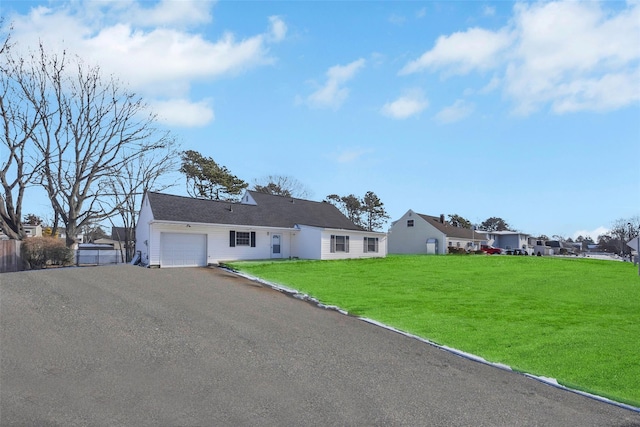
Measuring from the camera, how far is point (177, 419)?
4949mm

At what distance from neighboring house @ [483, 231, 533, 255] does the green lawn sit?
54.0 metres

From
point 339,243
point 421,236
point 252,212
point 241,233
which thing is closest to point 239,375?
point 241,233

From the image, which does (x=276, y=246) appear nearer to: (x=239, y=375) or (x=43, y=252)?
(x=43, y=252)

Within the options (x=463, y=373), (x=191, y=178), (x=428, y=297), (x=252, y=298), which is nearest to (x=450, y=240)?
(x=191, y=178)

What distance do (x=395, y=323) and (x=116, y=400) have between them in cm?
670

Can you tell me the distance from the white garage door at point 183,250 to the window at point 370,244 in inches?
564

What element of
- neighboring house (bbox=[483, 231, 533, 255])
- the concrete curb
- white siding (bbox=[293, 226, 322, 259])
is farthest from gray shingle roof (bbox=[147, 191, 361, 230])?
neighboring house (bbox=[483, 231, 533, 255])

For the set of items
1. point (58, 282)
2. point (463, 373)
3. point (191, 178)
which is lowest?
point (463, 373)

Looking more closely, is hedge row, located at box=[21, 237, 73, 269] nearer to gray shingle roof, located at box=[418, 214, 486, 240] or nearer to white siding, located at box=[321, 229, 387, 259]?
white siding, located at box=[321, 229, 387, 259]

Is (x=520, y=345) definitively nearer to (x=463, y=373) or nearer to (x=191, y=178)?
(x=463, y=373)

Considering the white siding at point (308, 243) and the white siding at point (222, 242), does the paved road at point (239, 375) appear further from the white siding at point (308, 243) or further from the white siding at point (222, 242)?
the white siding at point (308, 243)

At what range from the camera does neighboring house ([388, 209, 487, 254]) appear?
157 ft

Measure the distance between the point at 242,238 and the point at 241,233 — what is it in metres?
0.33

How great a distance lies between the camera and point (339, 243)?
30.9 m
